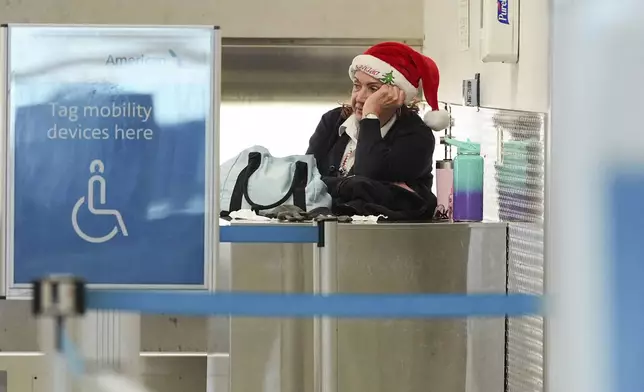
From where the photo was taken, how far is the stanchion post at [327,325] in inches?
118

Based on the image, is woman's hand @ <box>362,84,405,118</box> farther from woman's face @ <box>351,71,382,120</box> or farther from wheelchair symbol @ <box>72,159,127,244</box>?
wheelchair symbol @ <box>72,159,127,244</box>

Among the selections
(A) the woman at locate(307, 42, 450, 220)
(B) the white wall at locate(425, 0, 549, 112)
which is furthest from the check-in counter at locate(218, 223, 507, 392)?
(B) the white wall at locate(425, 0, 549, 112)

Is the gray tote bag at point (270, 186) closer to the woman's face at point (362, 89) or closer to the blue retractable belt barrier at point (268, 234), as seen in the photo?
the woman's face at point (362, 89)

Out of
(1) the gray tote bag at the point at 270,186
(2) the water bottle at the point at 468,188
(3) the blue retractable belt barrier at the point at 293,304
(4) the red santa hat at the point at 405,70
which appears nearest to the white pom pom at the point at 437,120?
(4) the red santa hat at the point at 405,70

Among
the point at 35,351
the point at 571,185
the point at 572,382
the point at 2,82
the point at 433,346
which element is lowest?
the point at 35,351

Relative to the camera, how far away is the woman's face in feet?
11.9

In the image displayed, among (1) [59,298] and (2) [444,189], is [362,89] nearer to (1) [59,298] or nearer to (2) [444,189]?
(2) [444,189]

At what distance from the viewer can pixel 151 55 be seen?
1993 millimetres

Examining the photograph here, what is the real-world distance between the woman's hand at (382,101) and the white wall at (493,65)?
322 mm

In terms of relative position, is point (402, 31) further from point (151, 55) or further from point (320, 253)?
point (151, 55)

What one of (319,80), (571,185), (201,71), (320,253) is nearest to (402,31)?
(319,80)

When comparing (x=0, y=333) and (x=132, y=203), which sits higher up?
(x=132, y=203)

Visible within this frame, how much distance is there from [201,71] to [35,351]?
3.09m

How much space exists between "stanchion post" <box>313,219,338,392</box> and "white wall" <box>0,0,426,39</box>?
1946 millimetres
